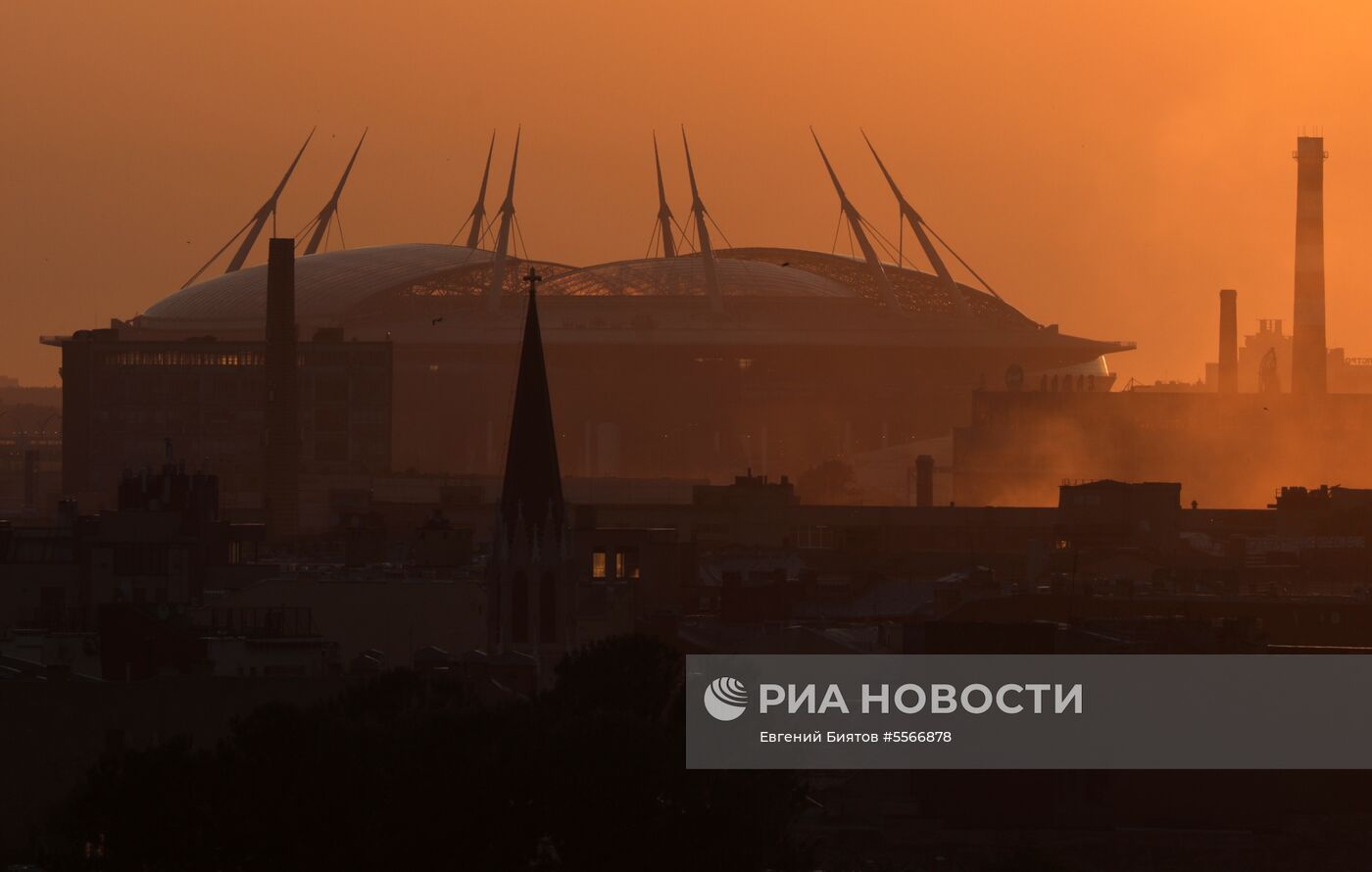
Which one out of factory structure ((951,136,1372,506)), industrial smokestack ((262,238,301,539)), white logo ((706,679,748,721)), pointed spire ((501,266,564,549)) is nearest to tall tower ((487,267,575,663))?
pointed spire ((501,266,564,549))

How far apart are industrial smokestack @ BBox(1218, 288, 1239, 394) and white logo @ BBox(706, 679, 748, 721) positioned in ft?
395

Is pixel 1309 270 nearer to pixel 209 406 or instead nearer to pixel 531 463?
pixel 209 406

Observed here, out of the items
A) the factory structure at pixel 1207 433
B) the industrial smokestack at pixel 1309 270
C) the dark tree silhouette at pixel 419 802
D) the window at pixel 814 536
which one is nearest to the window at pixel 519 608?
the dark tree silhouette at pixel 419 802

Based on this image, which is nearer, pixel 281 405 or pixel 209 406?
pixel 281 405

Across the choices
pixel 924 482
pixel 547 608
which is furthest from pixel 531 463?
pixel 924 482

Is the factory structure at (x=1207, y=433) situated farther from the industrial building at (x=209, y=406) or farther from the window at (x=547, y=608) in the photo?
the window at (x=547, y=608)

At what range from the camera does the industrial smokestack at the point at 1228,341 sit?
17275 cm

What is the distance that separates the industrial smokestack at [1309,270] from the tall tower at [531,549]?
310 feet

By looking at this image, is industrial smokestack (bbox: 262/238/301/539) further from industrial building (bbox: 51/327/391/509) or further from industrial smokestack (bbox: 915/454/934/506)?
industrial building (bbox: 51/327/391/509)

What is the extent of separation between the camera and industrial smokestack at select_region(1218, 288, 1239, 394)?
172750 mm

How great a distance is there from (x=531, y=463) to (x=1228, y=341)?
367 ft

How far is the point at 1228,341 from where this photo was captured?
7087 inches

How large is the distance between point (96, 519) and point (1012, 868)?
40826 millimetres

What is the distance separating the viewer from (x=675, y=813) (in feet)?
145
